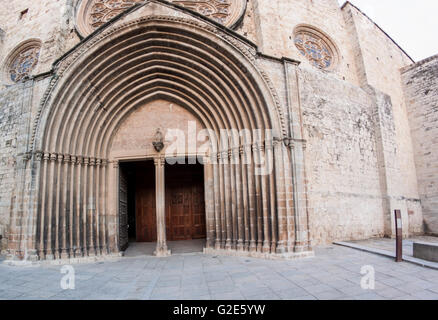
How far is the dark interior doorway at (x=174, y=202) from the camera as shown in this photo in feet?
31.1

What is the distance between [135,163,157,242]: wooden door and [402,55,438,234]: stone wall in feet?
36.6

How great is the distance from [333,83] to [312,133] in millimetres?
2299

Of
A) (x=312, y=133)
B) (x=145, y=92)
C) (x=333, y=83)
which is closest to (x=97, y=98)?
(x=145, y=92)

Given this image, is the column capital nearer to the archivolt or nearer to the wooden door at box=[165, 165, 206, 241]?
the archivolt

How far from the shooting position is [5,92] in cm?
846

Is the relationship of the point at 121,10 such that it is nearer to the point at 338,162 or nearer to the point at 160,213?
the point at 160,213

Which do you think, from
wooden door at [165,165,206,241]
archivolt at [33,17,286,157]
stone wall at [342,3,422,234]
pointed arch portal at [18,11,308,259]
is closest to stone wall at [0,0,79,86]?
archivolt at [33,17,286,157]

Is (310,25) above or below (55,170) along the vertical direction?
above

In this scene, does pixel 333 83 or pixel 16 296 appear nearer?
pixel 16 296

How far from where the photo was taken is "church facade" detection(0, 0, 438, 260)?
6.33 metres

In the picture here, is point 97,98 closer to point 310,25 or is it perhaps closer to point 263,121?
point 263,121

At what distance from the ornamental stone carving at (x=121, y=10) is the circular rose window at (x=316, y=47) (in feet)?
8.44

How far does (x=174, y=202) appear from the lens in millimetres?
9633
